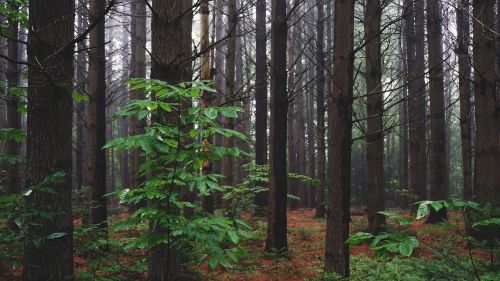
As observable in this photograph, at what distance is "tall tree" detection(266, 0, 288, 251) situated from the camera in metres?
8.41

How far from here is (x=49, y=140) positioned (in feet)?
12.2

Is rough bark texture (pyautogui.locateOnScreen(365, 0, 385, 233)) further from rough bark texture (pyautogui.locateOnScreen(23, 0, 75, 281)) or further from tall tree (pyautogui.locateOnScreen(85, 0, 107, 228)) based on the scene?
rough bark texture (pyautogui.locateOnScreen(23, 0, 75, 281))

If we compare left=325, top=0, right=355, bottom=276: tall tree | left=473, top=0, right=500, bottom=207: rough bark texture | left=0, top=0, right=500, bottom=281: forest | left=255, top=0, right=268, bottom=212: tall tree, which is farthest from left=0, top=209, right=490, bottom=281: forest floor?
left=255, top=0, right=268, bottom=212: tall tree

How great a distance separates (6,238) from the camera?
143 inches

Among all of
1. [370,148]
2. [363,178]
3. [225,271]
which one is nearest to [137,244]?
[225,271]

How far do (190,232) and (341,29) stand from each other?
3121 millimetres

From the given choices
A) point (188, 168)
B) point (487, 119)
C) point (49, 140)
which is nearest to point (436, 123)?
point (487, 119)

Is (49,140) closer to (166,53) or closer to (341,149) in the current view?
(166,53)

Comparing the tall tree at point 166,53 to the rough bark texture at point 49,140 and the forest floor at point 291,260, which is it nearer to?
the rough bark texture at point 49,140

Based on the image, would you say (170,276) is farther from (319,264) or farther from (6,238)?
(319,264)

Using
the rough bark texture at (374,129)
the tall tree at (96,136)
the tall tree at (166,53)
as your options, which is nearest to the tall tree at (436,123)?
the rough bark texture at (374,129)

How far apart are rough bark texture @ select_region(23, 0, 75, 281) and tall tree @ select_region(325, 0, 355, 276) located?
2808mm

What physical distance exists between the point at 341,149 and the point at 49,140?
3.04 metres

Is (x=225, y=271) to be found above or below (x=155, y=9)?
below
